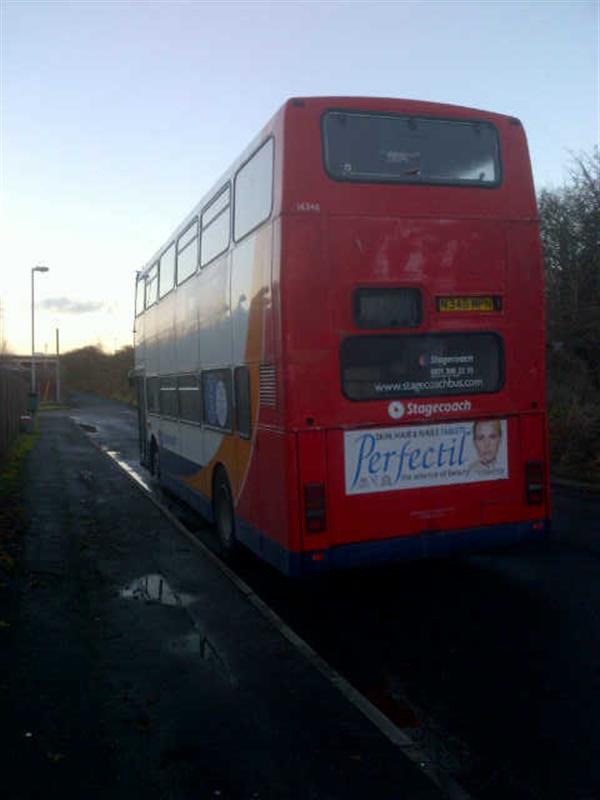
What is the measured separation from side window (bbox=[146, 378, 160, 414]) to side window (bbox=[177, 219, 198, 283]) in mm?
3402

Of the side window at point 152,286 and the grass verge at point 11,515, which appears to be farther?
the side window at point 152,286

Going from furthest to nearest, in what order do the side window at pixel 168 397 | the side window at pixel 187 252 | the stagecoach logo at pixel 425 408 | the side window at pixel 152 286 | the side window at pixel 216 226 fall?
the side window at pixel 152 286 → the side window at pixel 168 397 → the side window at pixel 187 252 → the side window at pixel 216 226 → the stagecoach logo at pixel 425 408

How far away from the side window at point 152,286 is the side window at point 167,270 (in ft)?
2.09

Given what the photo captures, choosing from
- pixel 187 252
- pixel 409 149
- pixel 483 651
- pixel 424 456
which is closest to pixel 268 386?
pixel 424 456

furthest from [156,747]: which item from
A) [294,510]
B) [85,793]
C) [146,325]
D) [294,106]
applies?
[146,325]

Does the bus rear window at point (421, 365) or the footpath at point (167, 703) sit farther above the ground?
the bus rear window at point (421, 365)

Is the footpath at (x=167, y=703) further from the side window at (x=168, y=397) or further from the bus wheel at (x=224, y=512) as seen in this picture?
the side window at (x=168, y=397)

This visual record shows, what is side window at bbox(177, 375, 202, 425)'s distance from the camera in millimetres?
10959

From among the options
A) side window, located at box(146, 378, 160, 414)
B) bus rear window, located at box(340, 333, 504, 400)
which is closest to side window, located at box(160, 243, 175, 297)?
side window, located at box(146, 378, 160, 414)

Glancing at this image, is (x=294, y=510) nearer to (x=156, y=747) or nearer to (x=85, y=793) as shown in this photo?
(x=156, y=747)

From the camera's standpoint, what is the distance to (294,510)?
671 cm

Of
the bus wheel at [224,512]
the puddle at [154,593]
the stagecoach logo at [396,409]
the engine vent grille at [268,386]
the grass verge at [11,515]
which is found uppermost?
the engine vent grille at [268,386]

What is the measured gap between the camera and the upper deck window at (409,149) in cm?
693

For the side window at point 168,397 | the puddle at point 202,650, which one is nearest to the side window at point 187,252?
the side window at point 168,397
